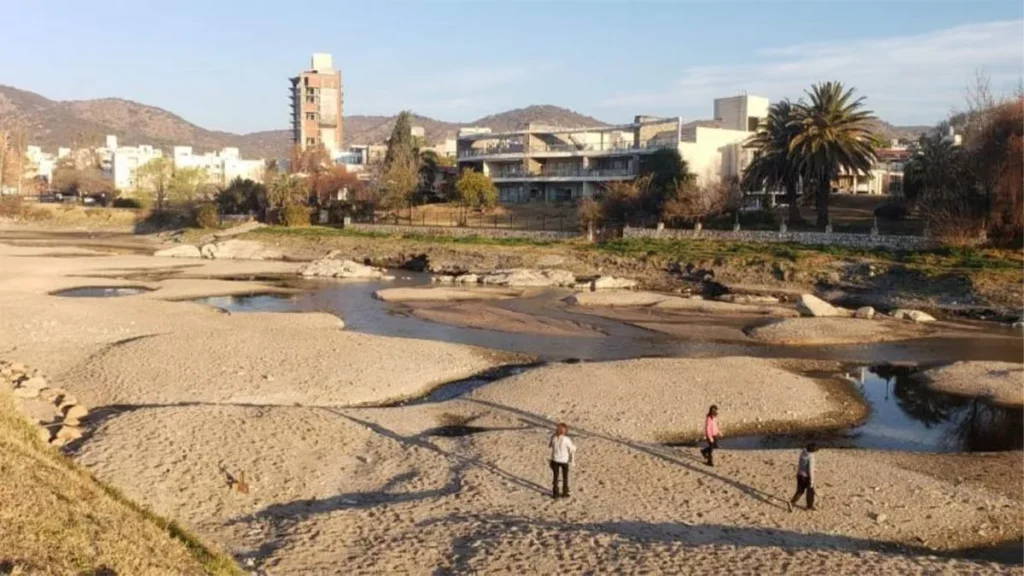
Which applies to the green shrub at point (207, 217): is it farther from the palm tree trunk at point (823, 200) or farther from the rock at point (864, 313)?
the rock at point (864, 313)

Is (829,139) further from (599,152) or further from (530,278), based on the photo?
(599,152)

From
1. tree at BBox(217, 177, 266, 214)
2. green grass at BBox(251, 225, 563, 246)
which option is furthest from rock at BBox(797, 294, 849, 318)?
tree at BBox(217, 177, 266, 214)

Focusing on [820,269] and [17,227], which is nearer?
[820,269]

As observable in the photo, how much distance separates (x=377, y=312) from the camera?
152 feet

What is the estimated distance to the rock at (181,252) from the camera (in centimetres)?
7850

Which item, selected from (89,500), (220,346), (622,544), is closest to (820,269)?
(220,346)

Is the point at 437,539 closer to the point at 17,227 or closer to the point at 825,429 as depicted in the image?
the point at 825,429

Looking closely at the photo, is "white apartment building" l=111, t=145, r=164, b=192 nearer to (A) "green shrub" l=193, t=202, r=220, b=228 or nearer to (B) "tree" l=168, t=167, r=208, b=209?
(B) "tree" l=168, t=167, r=208, b=209

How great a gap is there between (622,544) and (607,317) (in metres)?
30.8

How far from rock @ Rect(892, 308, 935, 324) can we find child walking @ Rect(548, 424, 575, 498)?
32882 mm

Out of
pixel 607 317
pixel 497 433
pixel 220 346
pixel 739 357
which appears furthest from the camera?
pixel 607 317

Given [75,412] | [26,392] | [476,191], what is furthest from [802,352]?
[476,191]

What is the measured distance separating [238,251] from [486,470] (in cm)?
6664

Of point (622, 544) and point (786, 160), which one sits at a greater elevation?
point (786, 160)
